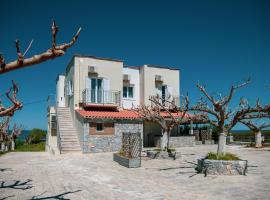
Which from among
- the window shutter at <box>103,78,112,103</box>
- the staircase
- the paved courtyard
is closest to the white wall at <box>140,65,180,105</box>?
the window shutter at <box>103,78,112,103</box>

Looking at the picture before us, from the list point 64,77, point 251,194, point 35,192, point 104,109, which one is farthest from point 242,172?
point 64,77

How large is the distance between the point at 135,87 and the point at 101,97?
487 centimetres

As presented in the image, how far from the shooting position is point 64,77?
103 feet

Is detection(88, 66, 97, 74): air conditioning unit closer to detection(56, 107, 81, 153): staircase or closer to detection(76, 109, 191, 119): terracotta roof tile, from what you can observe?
detection(76, 109, 191, 119): terracotta roof tile

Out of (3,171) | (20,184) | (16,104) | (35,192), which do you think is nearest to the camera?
(16,104)

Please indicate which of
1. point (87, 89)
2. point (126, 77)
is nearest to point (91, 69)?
point (87, 89)

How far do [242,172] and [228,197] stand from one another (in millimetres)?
3737

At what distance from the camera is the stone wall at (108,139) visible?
21.8 meters

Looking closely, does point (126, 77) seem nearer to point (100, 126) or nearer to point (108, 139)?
point (100, 126)

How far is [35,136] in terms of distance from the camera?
3738cm

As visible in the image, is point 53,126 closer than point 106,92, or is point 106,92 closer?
point 106,92

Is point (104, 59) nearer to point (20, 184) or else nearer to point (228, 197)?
point (20, 184)

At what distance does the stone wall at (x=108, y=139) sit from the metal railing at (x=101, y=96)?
2.57 meters

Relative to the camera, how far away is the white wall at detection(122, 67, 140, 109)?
28.4m
